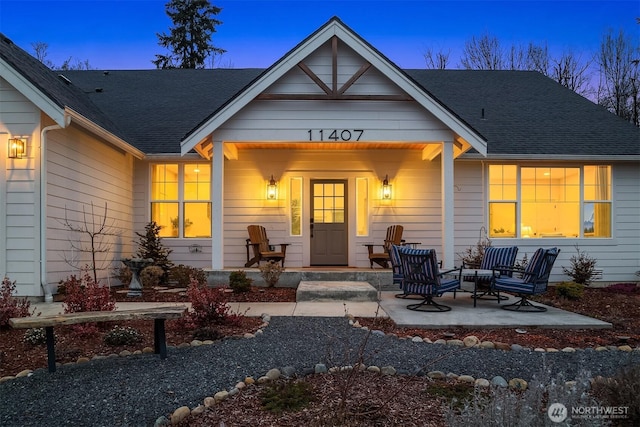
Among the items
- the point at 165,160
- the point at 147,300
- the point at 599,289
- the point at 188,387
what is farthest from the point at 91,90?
the point at 599,289

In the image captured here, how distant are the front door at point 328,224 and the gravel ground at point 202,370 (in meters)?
5.78

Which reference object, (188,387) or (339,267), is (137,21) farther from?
(188,387)

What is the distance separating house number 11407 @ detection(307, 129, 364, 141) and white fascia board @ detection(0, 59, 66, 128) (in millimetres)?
4312

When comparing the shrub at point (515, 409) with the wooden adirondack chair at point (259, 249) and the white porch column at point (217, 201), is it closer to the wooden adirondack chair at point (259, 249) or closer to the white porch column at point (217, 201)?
the white porch column at point (217, 201)

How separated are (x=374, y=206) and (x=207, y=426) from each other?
27.9 feet

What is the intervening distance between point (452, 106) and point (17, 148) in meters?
9.95

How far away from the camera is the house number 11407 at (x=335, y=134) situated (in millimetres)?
9164

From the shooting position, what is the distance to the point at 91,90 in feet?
43.2

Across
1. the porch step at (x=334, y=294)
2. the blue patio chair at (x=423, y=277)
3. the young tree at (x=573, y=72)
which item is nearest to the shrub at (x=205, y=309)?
the porch step at (x=334, y=294)

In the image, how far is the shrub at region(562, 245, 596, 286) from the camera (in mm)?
10328

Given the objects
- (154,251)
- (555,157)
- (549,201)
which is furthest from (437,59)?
(154,251)

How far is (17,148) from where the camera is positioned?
24.8ft

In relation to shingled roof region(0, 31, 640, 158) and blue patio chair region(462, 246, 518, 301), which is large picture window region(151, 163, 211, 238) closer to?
shingled roof region(0, 31, 640, 158)

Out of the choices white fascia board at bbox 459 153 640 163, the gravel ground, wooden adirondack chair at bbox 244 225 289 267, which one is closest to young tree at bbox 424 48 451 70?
white fascia board at bbox 459 153 640 163
